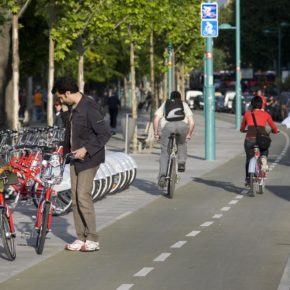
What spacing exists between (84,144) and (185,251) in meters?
1.51

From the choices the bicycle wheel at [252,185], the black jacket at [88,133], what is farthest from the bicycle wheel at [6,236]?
the bicycle wheel at [252,185]

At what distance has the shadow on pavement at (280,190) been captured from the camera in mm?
21620

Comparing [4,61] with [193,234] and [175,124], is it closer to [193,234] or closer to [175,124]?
[175,124]

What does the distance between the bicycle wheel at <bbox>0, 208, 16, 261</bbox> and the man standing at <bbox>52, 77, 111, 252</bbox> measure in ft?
3.27

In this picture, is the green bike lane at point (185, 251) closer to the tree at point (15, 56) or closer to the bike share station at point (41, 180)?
the bike share station at point (41, 180)

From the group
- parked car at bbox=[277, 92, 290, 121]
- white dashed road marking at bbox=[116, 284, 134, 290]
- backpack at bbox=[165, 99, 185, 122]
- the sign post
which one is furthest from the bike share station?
parked car at bbox=[277, 92, 290, 121]

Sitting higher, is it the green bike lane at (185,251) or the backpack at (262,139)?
the backpack at (262,139)

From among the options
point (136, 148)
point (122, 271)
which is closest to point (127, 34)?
point (136, 148)

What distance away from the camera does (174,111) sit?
21891mm

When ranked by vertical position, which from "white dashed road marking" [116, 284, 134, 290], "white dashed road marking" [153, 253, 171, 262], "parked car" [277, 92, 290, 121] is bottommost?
A: "parked car" [277, 92, 290, 121]

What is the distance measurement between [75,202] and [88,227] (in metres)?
0.29

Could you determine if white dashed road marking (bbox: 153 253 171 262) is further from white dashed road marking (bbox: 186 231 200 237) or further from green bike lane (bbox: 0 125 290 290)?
white dashed road marking (bbox: 186 231 200 237)

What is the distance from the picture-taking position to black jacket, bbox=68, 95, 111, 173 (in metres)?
13.6

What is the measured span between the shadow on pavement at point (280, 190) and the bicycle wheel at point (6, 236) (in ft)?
29.0
